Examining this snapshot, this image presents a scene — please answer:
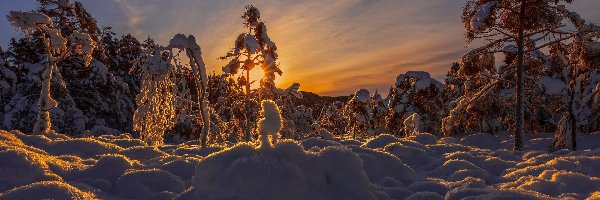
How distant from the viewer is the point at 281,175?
14.6 ft

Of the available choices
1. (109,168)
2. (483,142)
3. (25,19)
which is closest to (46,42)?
(25,19)

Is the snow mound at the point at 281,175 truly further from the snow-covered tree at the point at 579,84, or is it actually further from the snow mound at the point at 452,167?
the snow-covered tree at the point at 579,84

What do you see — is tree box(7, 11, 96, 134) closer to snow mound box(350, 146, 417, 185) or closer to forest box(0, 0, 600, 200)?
forest box(0, 0, 600, 200)

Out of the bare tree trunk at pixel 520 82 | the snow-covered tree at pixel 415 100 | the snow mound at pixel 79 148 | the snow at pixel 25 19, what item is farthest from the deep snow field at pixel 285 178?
the snow-covered tree at pixel 415 100

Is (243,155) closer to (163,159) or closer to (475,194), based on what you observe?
(475,194)

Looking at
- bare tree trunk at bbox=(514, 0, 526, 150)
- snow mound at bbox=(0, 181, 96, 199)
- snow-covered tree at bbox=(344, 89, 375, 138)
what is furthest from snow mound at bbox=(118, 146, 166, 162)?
snow-covered tree at bbox=(344, 89, 375, 138)

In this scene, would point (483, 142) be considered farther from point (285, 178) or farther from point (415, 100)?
point (285, 178)

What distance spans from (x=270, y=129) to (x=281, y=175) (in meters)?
0.66

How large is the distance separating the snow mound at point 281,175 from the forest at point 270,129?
1 centimetres

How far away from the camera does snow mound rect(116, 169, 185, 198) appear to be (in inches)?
206

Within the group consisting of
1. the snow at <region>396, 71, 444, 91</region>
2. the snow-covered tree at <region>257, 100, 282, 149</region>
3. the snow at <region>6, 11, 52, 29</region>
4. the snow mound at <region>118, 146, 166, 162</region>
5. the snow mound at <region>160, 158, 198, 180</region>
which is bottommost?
the snow mound at <region>160, 158, 198, 180</region>

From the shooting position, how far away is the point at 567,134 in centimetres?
1333

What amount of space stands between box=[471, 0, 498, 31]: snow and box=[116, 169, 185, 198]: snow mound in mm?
10191

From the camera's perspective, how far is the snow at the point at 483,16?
41.5 feet
